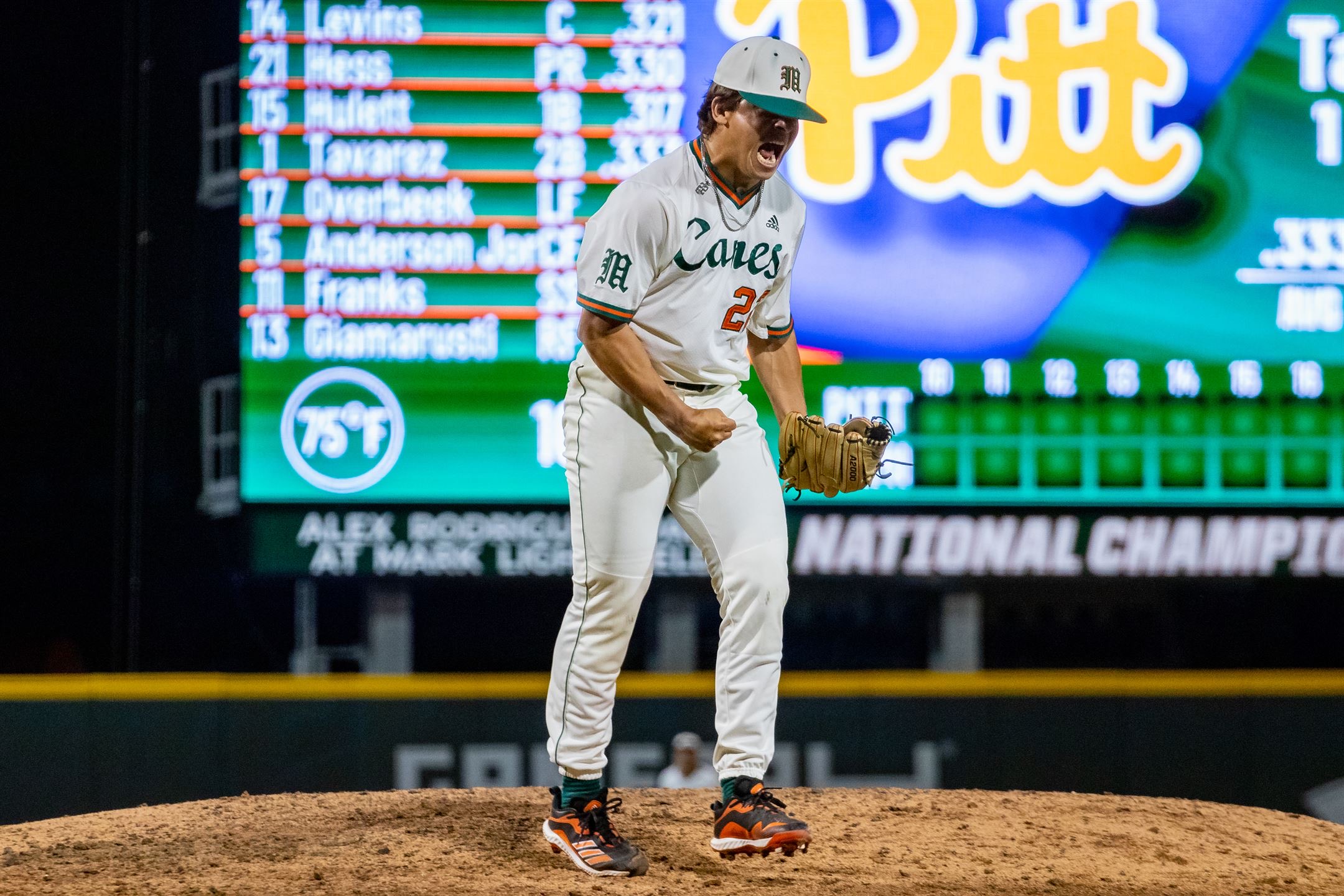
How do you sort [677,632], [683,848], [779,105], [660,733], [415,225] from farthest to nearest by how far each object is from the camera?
[677,632] → [660,733] → [415,225] → [683,848] → [779,105]

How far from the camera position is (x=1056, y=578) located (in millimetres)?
4348

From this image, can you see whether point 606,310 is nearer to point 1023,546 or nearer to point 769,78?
point 769,78

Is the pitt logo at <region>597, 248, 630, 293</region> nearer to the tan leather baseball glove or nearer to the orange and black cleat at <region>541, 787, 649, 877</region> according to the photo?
the tan leather baseball glove

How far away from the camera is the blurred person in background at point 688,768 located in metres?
4.19

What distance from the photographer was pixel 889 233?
4242 mm

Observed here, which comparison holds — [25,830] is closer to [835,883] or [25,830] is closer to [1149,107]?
[835,883]

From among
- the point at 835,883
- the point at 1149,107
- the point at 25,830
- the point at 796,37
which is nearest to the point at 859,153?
the point at 796,37

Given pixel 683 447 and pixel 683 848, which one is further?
pixel 683 848

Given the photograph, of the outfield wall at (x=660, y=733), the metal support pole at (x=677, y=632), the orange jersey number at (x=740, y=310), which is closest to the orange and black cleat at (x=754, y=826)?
the orange jersey number at (x=740, y=310)

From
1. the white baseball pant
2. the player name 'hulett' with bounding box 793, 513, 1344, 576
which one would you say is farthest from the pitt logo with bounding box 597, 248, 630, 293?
the player name 'hulett' with bounding box 793, 513, 1344, 576

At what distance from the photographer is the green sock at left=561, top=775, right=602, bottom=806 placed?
7.63ft

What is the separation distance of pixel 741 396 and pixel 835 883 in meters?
0.84

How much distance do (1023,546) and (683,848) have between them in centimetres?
217

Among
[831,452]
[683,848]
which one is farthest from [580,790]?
[831,452]
